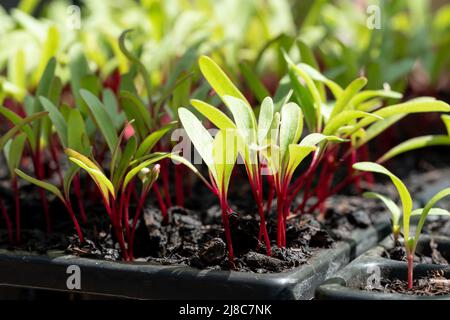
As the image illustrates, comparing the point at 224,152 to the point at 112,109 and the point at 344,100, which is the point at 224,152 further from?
the point at 112,109

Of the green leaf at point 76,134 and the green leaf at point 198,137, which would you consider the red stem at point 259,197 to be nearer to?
the green leaf at point 198,137

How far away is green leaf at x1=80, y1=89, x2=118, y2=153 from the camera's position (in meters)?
1.24

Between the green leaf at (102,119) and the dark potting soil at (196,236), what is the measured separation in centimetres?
16

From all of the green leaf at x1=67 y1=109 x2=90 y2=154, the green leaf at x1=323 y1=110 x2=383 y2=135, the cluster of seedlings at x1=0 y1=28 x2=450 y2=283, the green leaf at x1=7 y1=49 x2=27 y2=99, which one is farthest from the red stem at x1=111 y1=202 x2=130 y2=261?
the green leaf at x1=7 y1=49 x2=27 y2=99

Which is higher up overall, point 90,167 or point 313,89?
point 313,89

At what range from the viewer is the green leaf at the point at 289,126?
1099 millimetres

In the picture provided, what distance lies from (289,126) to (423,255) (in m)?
0.34

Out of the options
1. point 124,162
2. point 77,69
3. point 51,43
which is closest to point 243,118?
point 124,162

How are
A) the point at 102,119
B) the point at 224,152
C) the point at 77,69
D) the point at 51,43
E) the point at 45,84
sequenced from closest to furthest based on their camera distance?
the point at 224,152 → the point at 102,119 → the point at 45,84 → the point at 77,69 → the point at 51,43

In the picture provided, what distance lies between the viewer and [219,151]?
3.41 feet

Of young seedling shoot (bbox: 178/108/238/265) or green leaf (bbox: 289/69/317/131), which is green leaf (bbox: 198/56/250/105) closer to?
young seedling shoot (bbox: 178/108/238/265)

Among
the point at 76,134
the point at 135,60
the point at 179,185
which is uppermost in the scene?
the point at 135,60

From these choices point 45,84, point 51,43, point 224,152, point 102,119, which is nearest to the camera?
point 224,152

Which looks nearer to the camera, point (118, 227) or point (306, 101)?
point (118, 227)
